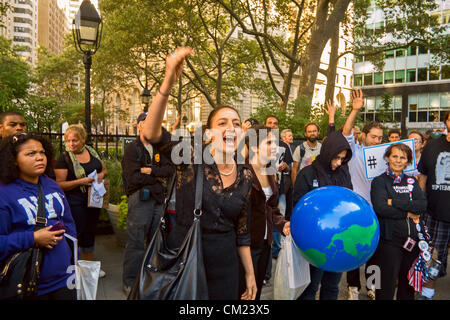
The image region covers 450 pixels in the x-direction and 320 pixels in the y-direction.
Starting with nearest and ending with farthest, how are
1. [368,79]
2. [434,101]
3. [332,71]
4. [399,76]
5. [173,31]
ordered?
[332,71]
[173,31]
[434,101]
[399,76]
[368,79]

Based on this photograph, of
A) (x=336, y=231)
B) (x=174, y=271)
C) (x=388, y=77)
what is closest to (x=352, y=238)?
(x=336, y=231)

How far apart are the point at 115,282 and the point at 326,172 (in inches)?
125

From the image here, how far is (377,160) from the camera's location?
4242 millimetres

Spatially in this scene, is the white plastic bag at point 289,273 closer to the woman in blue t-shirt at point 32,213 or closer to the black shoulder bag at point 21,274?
the woman in blue t-shirt at point 32,213

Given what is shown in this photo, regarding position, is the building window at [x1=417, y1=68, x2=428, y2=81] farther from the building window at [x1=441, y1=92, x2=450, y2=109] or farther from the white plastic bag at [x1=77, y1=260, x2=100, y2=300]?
the white plastic bag at [x1=77, y1=260, x2=100, y2=300]

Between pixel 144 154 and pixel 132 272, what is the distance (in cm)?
147

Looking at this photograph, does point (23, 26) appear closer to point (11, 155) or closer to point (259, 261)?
point (11, 155)

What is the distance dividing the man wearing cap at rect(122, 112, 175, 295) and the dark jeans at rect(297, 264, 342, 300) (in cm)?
203

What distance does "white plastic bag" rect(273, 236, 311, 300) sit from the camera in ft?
9.68

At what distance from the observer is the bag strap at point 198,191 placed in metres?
2.23

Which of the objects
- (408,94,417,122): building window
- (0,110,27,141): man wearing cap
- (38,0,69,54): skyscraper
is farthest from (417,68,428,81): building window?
(38,0,69,54): skyscraper

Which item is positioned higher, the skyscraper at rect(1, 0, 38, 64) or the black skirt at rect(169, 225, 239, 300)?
the skyscraper at rect(1, 0, 38, 64)

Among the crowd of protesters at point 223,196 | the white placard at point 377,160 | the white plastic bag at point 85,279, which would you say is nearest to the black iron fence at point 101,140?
the crowd of protesters at point 223,196

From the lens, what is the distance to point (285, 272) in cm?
300
